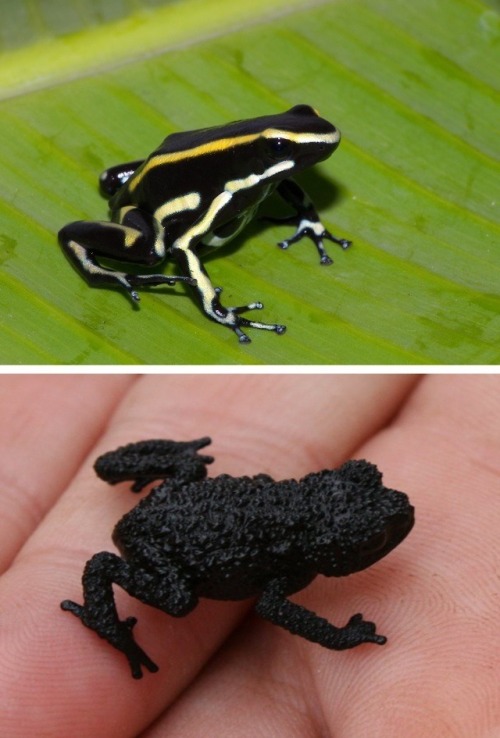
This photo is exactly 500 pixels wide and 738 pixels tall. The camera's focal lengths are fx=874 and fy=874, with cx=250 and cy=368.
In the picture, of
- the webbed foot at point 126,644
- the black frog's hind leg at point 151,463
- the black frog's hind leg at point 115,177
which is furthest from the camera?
the black frog's hind leg at point 151,463

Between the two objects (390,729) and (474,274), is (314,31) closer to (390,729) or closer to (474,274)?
(474,274)

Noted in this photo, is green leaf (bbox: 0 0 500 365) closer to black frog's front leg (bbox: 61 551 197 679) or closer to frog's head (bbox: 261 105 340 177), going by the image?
frog's head (bbox: 261 105 340 177)

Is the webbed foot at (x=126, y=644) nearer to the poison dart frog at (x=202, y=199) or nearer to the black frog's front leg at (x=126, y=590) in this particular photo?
the black frog's front leg at (x=126, y=590)

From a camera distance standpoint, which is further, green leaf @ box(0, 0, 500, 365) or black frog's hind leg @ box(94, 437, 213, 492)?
black frog's hind leg @ box(94, 437, 213, 492)

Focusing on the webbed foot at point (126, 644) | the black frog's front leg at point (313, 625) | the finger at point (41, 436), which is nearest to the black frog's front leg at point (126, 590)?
the webbed foot at point (126, 644)

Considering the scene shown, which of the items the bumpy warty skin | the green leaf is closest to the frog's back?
the bumpy warty skin

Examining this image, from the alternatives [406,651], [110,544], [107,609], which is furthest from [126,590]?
[406,651]
